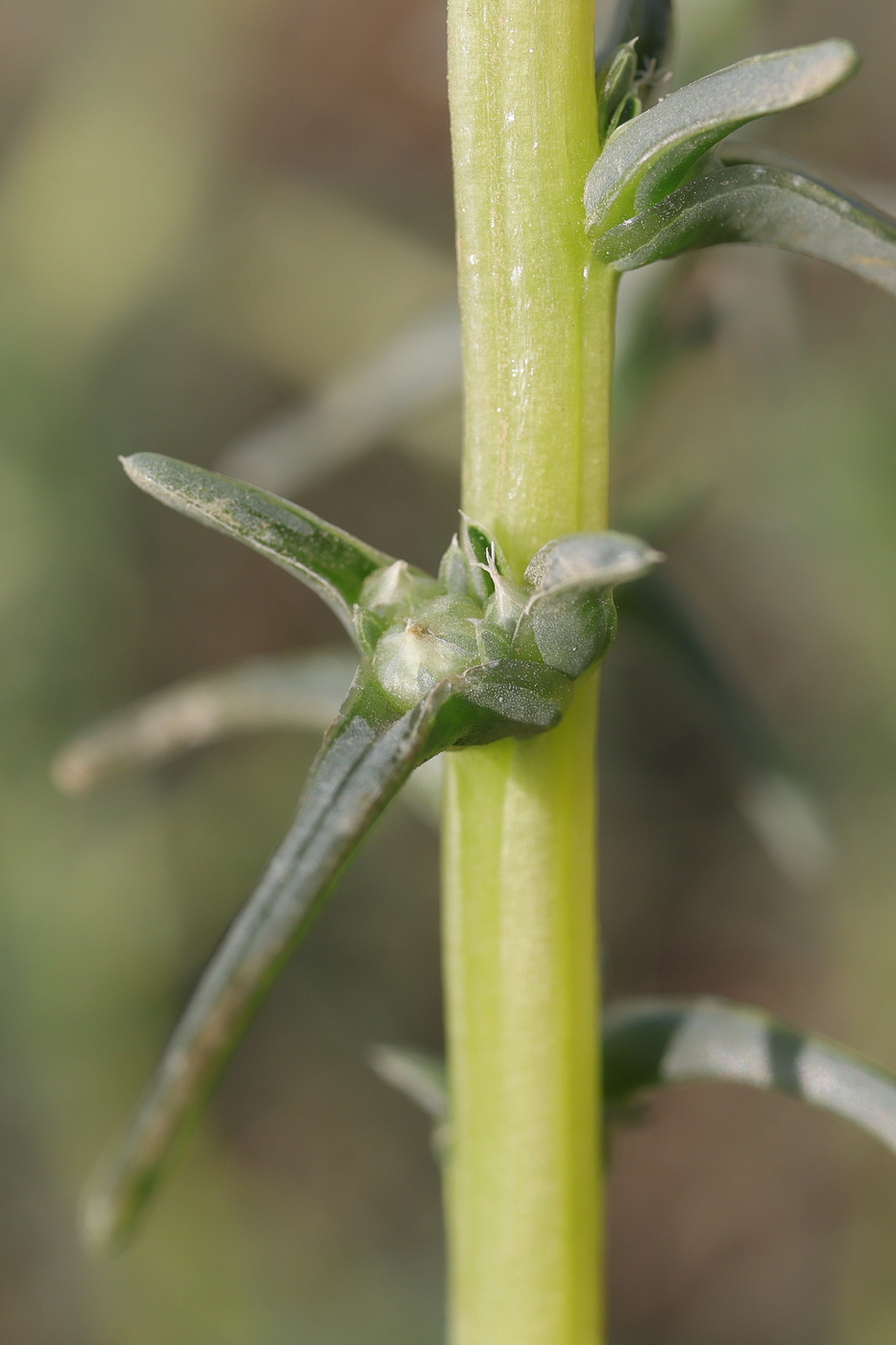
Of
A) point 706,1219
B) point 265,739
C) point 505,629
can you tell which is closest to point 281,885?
point 505,629

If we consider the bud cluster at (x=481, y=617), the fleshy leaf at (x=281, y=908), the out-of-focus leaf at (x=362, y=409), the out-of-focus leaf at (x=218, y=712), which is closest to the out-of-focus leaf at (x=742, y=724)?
the out-of-focus leaf at (x=218, y=712)

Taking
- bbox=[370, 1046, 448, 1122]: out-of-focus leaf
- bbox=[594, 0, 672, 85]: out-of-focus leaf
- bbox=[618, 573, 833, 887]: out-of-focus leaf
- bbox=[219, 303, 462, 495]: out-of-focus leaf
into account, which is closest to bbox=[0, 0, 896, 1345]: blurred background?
bbox=[219, 303, 462, 495]: out-of-focus leaf

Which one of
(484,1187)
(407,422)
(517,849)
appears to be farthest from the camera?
(407,422)

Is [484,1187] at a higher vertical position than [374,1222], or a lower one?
higher

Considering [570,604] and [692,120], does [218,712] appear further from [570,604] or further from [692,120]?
[692,120]

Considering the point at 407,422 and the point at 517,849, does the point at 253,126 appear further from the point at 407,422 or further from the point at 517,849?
the point at 517,849

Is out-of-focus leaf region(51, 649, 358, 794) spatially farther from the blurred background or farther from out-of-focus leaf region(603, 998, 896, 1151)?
the blurred background
